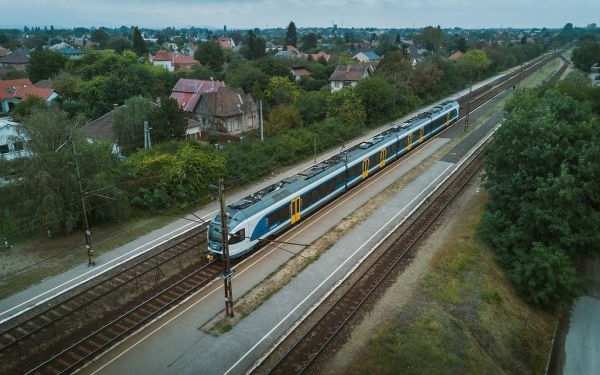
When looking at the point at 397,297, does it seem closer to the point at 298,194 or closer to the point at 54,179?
the point at 298,194

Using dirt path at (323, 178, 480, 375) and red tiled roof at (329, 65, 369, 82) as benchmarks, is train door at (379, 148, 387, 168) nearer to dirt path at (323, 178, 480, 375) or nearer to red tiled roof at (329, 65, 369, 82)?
dirt path at (323, 178, 480, 375)

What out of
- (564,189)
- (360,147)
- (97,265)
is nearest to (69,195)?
(97,265)

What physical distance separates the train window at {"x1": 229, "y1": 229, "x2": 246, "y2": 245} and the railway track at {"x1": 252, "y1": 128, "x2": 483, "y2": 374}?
18.2ft

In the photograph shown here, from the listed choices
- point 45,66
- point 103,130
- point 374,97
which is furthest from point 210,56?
point 103,130

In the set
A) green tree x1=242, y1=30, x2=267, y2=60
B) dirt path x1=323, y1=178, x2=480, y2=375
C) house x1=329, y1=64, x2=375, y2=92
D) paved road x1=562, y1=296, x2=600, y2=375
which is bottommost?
paved road x1=562, y1=296, x2=600, y2=375

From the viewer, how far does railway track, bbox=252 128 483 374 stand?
18.1 meters

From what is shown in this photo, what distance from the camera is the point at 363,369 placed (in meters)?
17.7

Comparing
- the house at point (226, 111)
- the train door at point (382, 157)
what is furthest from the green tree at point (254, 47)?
the train door at point (382, 157)

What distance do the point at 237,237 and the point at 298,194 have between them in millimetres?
5810

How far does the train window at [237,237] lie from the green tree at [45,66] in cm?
7754

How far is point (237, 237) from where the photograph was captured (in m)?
23.8

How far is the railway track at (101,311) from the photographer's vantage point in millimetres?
18266

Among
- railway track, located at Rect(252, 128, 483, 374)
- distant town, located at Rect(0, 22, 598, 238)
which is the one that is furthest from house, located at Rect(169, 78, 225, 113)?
railway track, located at Rect(252, 128, 483, 374)

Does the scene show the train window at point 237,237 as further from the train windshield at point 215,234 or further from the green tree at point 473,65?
the green tree at point 473,65
